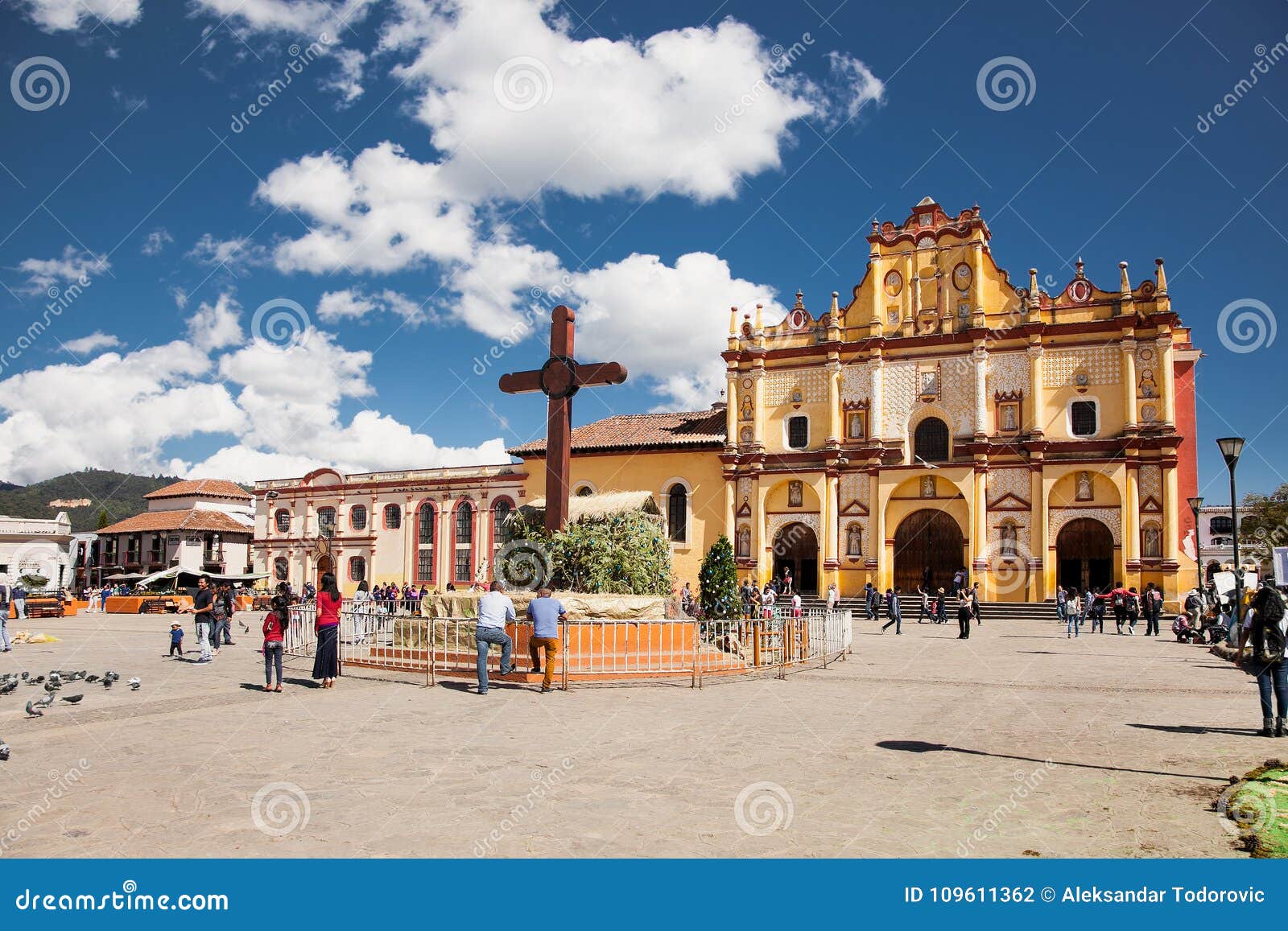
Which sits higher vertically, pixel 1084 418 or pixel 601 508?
pixel 1084 418

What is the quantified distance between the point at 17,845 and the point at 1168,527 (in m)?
34.2

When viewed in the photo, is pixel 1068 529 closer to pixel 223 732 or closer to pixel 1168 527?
pixel 1168 527

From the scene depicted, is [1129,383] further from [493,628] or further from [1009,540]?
[493,628]

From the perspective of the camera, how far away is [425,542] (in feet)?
144

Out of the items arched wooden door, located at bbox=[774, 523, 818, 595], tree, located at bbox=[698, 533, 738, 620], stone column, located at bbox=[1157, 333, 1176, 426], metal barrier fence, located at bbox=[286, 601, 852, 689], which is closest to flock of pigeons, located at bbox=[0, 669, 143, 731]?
metal barrier fence, located at bbox=[286, 601, 852, 689]

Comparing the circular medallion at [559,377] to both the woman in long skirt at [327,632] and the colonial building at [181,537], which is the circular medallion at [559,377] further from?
the colonial building at [181,537]

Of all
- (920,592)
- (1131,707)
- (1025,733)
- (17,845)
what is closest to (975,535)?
(920,592)

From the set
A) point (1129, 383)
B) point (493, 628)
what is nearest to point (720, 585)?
point (493, 628)

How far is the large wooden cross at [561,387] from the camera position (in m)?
14.5

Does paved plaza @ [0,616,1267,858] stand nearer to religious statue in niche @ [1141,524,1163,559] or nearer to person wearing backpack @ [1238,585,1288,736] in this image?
person wearing backpack @ [1238,585,1288,736]

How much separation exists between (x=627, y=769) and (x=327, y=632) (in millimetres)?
5881

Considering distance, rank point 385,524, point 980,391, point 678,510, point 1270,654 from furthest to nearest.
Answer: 1. point 385,524
2. point 678,510
3. point 980,391
4. point 1270,654

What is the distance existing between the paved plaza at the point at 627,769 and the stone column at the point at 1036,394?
22.6 m

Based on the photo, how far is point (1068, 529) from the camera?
1315 inches
